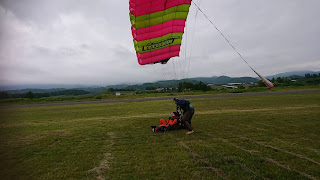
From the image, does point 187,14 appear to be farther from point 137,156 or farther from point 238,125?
point 137,156

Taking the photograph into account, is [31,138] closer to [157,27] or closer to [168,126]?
[168,126]

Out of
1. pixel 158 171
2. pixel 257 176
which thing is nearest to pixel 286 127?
pixel 257 176

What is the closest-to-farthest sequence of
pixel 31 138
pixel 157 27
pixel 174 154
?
pixel 174 154 < pixel 31 138 < pixel 157 27

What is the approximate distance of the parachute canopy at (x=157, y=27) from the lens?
27.6ft

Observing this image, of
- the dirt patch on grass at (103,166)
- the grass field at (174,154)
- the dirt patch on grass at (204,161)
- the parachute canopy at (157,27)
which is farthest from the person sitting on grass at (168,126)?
the parachute canopy at (157,27)

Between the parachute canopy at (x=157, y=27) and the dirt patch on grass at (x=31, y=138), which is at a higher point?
the parachute canopy at (x=157, y=27)

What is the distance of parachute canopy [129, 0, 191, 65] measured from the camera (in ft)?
27.6

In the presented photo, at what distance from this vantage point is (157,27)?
30.2 ft

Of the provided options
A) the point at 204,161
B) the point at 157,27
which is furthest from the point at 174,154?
the point at 157,27

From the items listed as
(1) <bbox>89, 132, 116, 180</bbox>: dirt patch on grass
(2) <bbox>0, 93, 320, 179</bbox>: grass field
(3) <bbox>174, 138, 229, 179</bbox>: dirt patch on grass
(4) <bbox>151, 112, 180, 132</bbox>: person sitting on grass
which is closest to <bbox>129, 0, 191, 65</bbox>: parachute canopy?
(4) <bbox>151, 112, 180, 132</bbox>: person sitting on grass

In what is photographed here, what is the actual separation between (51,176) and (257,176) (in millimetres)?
5058

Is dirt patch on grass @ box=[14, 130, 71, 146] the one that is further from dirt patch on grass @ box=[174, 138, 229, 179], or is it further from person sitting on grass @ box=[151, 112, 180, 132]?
dirt patch on grass @ box=[174, 138, 229, 179]

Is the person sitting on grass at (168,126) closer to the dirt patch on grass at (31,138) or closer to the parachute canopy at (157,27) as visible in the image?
the parachute canopy at (157,27)

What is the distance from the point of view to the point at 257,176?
13.8 ft
